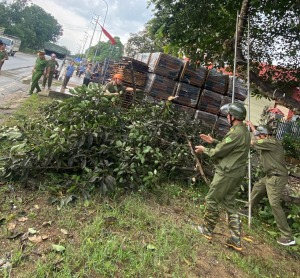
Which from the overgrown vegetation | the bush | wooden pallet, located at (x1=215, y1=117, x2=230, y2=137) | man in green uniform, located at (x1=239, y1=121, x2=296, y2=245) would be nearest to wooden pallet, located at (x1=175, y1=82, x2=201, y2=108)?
wooden pallet, located at (x1=215, y1=117, x2=230, y2=137)

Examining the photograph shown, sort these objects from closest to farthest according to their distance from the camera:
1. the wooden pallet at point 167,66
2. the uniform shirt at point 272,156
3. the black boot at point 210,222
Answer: the black boot at point 210,222, the uniform shirt at point 272,156, the wooden pallet at point 167,66

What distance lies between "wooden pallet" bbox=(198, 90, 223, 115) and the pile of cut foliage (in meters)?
2.98

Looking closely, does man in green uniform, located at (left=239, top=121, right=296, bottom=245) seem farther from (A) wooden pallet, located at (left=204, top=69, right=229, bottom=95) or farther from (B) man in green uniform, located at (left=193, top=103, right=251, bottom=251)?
(A) wooden pallet, located at (left=204, top=69, right=229, bottom=95)

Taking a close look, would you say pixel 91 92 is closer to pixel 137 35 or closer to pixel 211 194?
pixel 211 194

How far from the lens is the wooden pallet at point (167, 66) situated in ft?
25.4

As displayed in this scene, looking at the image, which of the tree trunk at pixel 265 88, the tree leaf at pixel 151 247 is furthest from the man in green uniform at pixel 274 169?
the tree leaf at pixel 151 247

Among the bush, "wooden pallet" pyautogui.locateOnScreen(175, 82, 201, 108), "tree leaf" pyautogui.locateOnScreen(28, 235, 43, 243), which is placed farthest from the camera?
the bush

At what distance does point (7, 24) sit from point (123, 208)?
6849 centimetres

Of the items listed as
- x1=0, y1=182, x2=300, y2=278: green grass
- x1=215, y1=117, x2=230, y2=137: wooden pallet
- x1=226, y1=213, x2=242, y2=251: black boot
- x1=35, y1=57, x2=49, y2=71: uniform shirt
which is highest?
x1=35, y1=57, x2=49, y2=71: uniform shirt

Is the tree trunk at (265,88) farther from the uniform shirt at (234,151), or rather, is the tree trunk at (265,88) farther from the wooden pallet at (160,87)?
the wooden pallet at (160,87)

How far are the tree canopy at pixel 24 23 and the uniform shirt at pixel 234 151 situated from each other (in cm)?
6550

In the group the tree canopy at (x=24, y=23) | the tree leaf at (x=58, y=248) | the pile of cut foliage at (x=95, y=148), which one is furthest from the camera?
the tree canopy at (x=24, y=23)

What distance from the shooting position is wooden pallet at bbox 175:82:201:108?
7879 mm

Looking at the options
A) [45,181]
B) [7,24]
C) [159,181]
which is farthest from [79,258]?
[7,24]
